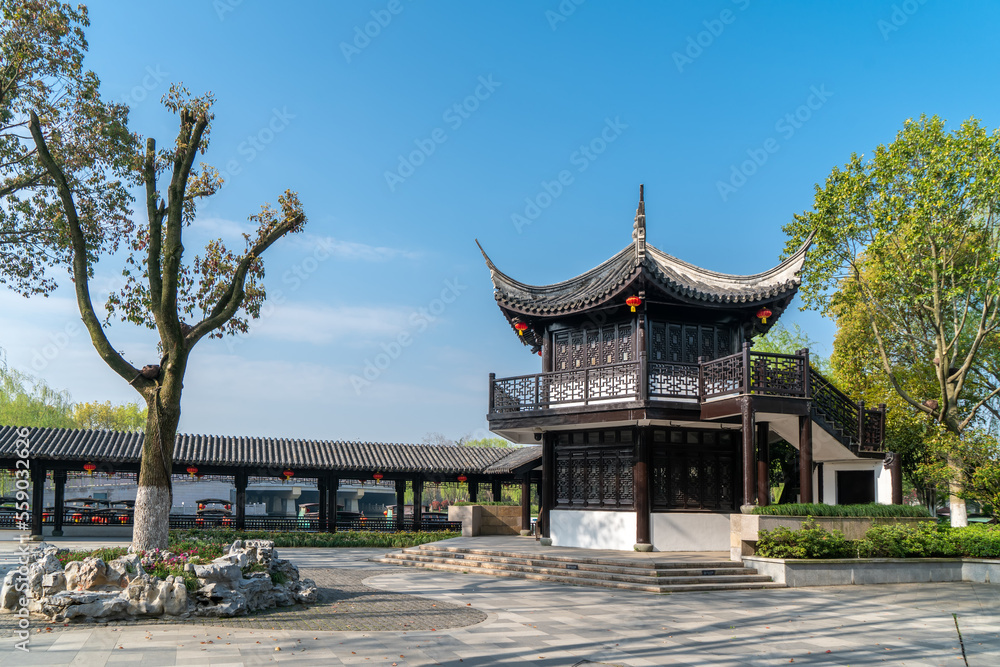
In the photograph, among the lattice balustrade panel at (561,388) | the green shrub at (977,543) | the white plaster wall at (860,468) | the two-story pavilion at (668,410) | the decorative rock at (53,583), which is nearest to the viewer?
the decorative rock at (53,583)

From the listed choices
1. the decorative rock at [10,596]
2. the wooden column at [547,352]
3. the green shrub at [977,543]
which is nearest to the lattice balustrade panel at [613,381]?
the wooden column at [547,352]

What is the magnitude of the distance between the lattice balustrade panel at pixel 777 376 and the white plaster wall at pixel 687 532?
3.58 m

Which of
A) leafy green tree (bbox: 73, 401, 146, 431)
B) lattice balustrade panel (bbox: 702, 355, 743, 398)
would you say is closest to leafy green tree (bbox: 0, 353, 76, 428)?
leafy green tree (bbox: 73, 401, 146, 431)

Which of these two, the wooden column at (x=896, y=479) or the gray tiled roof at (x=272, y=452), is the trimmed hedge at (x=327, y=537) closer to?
the gray tiled roof at (x=272, y=452)

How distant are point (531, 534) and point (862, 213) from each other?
41.5 ft

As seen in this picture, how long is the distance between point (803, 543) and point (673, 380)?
4.37 m

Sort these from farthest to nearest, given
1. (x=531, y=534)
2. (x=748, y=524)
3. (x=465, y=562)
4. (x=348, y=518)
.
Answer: (x=348, y=518), (x=531, y=534), (x=465, y=562), (x=748, y=524)

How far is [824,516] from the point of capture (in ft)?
48.7

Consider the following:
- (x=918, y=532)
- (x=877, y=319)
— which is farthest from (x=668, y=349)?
(x=877, y=319)

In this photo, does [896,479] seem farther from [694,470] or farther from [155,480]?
[155,480]

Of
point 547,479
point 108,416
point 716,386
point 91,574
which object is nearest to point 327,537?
point 547,479

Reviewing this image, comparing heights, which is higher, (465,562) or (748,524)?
(748,524)

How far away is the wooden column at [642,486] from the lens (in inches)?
668

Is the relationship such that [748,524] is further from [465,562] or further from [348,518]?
[348,518]
